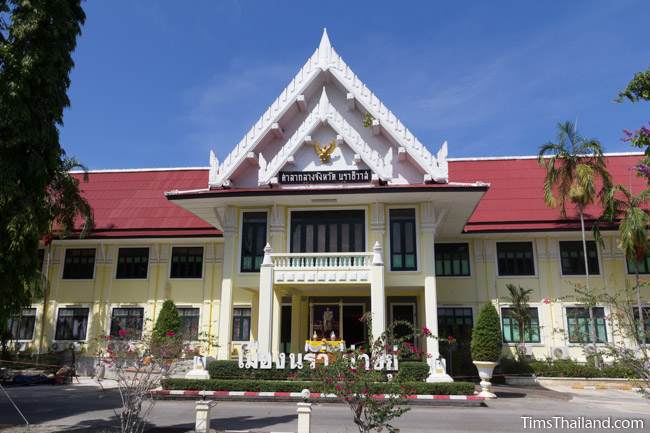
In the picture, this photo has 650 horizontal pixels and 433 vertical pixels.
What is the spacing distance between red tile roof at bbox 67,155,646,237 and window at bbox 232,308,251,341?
4.15m

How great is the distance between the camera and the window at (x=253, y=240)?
2144 cm

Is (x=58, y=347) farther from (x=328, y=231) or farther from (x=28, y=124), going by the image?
(x=28, y=124)

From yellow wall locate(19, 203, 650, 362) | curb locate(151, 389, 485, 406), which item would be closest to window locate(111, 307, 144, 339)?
yellow wall locate(19, 203, 650, 362)

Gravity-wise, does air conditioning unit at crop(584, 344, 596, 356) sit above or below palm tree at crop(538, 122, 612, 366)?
below

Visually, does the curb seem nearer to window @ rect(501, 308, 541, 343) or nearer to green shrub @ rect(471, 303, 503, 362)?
green shrub @ rect(471, 303, 503, 362)

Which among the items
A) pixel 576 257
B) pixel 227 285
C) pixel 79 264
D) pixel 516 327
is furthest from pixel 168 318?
pixel 576 257

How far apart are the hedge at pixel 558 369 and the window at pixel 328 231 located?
28.7ft

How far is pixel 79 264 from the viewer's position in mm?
28391

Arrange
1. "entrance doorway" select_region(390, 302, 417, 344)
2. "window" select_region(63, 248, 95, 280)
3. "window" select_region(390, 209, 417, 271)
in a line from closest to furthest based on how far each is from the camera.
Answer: "window" select_region(390, 209, 417, 271) → "entrance doorway" select_region(390, 302, 417, 344) → "window" select_region(63, 248, 95, 280)

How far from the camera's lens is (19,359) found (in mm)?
26031

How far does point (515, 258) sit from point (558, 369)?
19.2 feet

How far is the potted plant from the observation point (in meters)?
19.5

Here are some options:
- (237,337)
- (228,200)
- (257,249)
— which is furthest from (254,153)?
(237,337)

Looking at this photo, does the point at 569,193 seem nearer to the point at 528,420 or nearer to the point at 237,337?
the point at 528,420
